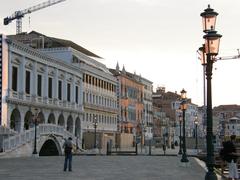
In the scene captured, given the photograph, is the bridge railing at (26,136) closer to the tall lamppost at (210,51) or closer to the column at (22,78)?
the column at (22,78)

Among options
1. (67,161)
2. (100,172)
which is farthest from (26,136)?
(100,172)

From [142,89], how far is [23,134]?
237 feet

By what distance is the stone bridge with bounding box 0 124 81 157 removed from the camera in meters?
43.9

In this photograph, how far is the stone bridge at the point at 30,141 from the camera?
144 ft

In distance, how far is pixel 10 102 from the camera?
50812mm

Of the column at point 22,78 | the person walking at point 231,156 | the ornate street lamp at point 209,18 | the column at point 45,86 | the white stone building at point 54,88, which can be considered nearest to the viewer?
the ornate street lamp at point 209,18

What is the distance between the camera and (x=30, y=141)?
4806cm

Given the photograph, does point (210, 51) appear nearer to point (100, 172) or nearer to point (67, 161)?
point (100, 172)

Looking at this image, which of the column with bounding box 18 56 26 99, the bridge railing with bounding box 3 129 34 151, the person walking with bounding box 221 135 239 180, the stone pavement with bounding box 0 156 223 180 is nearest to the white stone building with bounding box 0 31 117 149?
the column with bounding box 18 56 26 99

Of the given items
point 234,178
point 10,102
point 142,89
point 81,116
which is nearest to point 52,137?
point 10,102

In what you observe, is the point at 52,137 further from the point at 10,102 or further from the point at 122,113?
the point at 122,113

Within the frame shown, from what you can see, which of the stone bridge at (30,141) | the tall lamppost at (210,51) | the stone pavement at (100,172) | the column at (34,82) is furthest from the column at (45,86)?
the tall lamppost at (210,51)

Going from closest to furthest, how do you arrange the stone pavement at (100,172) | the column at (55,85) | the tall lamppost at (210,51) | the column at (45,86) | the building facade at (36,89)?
the tall lamppost at (210,51) → the stone pavement at (100,172) → the building facade at (36,89) → the column at (45,86) → the column at (55,85)

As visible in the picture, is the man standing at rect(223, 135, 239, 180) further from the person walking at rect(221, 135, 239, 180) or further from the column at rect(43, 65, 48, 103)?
the column at rect(43, 65, 48, 103)
